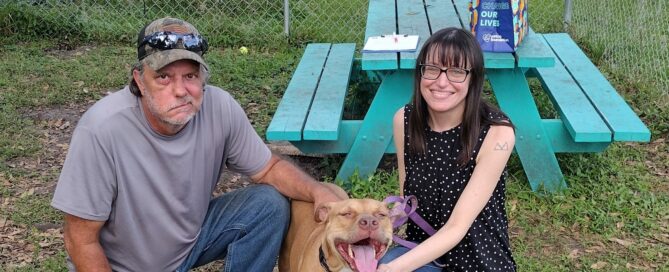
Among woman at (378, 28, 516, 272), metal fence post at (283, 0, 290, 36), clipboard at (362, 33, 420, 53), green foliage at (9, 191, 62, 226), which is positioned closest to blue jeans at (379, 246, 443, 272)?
woman at (378, 28, 516, 272)

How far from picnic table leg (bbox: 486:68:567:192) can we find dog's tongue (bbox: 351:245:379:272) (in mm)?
2016

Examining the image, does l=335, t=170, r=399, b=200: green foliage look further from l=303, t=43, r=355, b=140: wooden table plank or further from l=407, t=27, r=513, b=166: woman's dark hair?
l=407, t=27, r=513, b=166: woman's dark hair

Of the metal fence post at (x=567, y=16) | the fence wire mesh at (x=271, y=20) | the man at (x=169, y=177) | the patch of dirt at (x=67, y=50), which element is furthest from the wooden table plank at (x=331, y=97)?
the patch of dirt at (x=67, y=50)

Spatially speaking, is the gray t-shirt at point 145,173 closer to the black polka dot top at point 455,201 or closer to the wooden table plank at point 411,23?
the black polka dot top at point 455,201

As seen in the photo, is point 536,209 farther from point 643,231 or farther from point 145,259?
point 145,259

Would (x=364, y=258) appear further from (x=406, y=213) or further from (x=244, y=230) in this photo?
(x=244, y=230)

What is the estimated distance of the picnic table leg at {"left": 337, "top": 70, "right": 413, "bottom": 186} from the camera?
4488 millimetres

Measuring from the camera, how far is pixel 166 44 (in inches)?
107

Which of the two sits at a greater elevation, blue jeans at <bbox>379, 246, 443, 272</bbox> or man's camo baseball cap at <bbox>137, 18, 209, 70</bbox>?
man's camo baseball cap at <bbox>137, 18, 209, 70</bbox>

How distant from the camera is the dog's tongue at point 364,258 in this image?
8.60ft

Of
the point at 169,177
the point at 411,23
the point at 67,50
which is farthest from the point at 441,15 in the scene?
the point at 67,50

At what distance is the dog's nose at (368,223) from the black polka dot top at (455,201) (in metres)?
0.45

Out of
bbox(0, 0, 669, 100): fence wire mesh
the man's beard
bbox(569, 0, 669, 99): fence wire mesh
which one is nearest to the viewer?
the man's beard

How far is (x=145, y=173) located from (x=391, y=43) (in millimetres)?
2046
